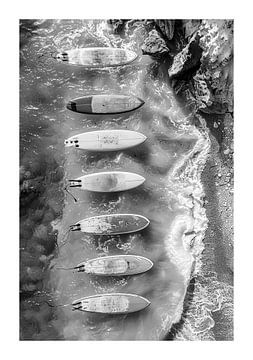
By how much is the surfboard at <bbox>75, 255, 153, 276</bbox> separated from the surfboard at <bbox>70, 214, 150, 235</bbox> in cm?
16

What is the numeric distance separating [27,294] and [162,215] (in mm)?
952

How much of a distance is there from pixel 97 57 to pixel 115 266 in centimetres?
129

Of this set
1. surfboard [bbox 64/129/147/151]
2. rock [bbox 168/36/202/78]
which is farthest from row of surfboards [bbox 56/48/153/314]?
rock [bbox 168/36/202/78]

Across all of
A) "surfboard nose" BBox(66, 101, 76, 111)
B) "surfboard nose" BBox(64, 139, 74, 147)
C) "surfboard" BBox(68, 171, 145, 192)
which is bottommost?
"surfboard" BBox(68, 171, 145, 192)

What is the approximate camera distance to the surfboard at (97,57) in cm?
272

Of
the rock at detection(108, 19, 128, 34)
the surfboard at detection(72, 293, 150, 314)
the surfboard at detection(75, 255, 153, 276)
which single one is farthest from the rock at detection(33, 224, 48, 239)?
the rock at detection(108, 19, 128, 34)

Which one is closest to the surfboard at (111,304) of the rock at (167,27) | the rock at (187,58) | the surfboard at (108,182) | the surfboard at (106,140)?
the surfboard at (108,182)

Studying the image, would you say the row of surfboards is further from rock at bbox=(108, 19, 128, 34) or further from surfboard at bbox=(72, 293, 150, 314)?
rock at bbox=(108, 19, 128, 34)

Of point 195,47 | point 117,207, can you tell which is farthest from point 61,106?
point 195,47

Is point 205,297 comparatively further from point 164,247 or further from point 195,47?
point 195,47

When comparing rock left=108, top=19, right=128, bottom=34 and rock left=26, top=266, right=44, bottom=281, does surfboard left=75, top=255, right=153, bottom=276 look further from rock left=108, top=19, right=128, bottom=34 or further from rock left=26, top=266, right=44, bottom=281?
rock left=108, top=19, right=128, bottom=34

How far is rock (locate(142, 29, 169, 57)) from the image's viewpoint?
2734 millimetres

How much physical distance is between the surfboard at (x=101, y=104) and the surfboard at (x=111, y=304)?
1130 mm

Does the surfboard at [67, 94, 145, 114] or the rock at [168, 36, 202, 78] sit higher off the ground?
the rock at [168, 36, 202, 78]
